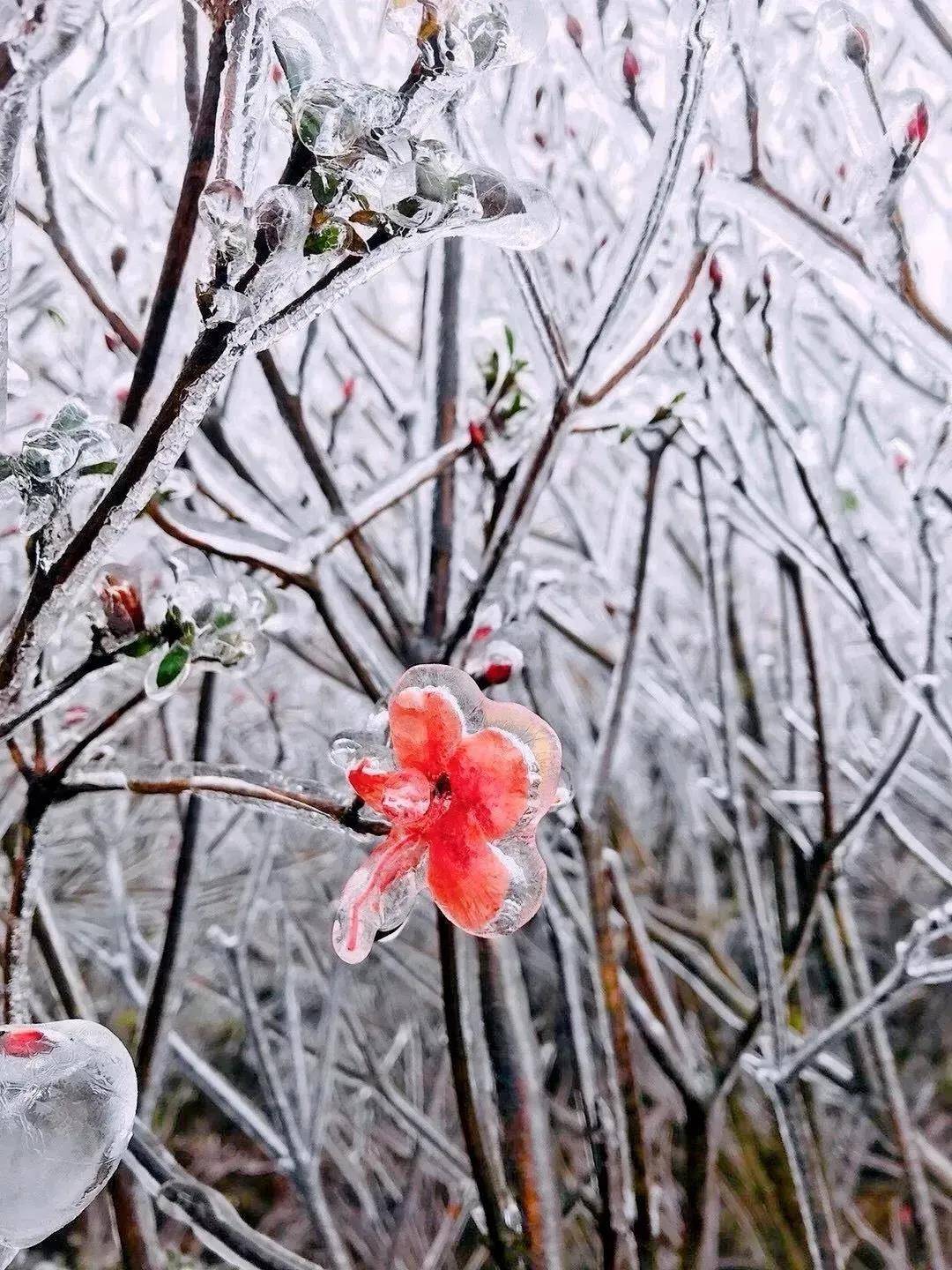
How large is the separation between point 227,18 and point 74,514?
19 centimetres

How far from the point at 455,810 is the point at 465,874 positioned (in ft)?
0.08

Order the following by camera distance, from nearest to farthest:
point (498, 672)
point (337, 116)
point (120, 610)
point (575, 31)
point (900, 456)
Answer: point (337, 116), point (120, 610), point (498, 672), point (575, 31), point (900, 456)

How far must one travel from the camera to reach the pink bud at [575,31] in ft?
2.13

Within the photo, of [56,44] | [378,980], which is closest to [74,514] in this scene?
[56,44]

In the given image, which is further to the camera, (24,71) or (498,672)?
(498,672)

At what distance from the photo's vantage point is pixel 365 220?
284 mm

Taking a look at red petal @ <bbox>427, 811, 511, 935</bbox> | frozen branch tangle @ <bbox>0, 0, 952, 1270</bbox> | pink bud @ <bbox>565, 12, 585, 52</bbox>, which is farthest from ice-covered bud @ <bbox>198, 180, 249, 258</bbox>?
pink bud @ <bbox>565, 12, 585, 52</bbox>

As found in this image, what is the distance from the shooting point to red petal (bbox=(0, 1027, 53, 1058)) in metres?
0.30

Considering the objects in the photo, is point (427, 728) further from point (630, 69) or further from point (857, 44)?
point (630, 69)

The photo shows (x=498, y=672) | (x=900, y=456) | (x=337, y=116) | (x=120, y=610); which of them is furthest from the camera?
(x=900, y=456)

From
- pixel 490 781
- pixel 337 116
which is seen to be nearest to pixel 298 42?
pixel 337 116

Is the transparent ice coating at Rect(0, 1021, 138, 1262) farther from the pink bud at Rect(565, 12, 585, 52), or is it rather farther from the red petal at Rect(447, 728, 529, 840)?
the pink bud at Rect(565, 12, 585, 52)

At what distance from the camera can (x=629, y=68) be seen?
0.59m

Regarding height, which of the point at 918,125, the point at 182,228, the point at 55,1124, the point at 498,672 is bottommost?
the point at 55,1124
